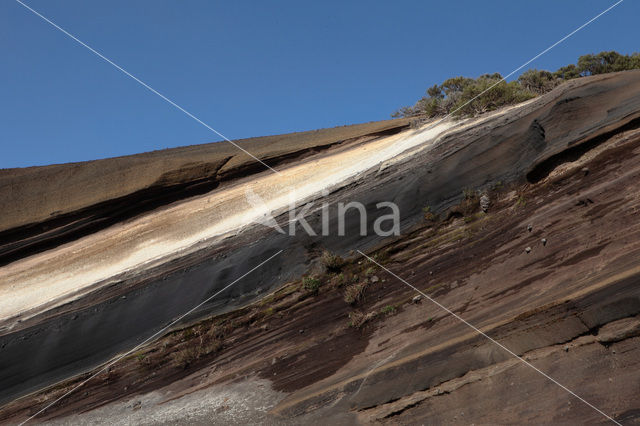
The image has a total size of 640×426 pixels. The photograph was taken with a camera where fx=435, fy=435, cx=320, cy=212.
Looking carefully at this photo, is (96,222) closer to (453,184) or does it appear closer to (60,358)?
(60,358)

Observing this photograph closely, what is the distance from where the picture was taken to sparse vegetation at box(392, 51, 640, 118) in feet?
41.6

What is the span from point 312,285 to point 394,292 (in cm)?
188

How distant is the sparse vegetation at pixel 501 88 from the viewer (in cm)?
1267

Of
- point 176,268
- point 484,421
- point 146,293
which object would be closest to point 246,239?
point 176,268

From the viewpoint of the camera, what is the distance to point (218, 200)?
15.0 metres

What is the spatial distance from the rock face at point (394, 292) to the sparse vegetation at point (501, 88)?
118 centimetres

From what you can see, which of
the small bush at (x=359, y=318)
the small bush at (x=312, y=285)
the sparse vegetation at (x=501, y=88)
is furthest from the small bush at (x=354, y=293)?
the sparse vegetation at (x=501, y=88)

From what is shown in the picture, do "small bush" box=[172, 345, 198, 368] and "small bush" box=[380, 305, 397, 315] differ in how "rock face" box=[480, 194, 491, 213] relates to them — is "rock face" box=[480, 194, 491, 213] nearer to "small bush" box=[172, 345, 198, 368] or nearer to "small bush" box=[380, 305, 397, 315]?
"small bush" box=[380, 305, 397, 315]

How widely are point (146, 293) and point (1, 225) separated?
9034 mm

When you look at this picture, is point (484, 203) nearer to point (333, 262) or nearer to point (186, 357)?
point (333, 262)

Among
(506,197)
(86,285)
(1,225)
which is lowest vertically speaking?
(506,197)

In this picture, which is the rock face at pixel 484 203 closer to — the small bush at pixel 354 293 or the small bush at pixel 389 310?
the small bush at pixel 389 310

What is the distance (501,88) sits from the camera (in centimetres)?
1272

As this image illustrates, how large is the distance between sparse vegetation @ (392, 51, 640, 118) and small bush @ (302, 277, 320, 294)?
22.4 feet
